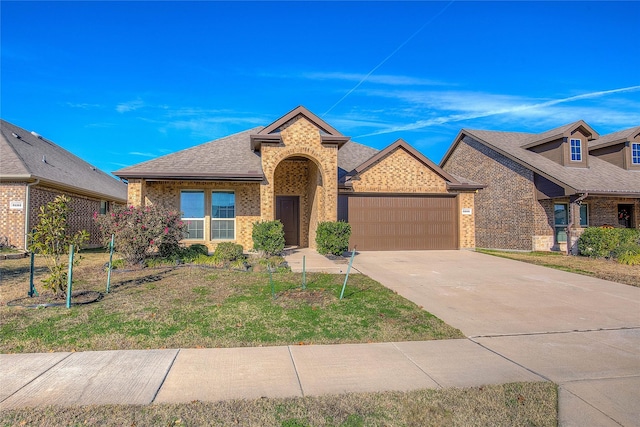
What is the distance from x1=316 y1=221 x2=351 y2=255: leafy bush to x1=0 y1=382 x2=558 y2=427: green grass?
9.56m

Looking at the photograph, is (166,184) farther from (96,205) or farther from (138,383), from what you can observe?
(138,383)

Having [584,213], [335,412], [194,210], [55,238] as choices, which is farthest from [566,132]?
[55,238]

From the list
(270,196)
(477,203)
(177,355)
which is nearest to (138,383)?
(177,355)

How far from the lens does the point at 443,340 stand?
5395 millimetres

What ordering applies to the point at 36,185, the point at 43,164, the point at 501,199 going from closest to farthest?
the point at 36,185
the point at 43,164
the point at 501,199

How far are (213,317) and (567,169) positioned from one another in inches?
783

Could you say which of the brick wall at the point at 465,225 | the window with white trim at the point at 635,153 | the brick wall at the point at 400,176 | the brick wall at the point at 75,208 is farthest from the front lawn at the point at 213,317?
the window with white trim at the point at 635,153

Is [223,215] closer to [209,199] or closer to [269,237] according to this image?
[209,199]

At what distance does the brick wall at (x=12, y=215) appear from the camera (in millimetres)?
14992

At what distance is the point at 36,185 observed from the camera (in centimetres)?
1553

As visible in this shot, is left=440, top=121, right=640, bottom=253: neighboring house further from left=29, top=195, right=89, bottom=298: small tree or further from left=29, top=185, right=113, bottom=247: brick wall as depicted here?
left=29, top=185, right=113, bottom=247: brick wall

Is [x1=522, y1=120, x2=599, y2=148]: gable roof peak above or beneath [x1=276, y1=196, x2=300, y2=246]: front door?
above

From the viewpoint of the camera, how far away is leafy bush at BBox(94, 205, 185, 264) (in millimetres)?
10466

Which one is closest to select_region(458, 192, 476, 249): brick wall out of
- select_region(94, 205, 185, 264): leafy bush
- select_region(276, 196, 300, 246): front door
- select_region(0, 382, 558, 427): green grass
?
select_region(276, 196, 300, 246): front door
